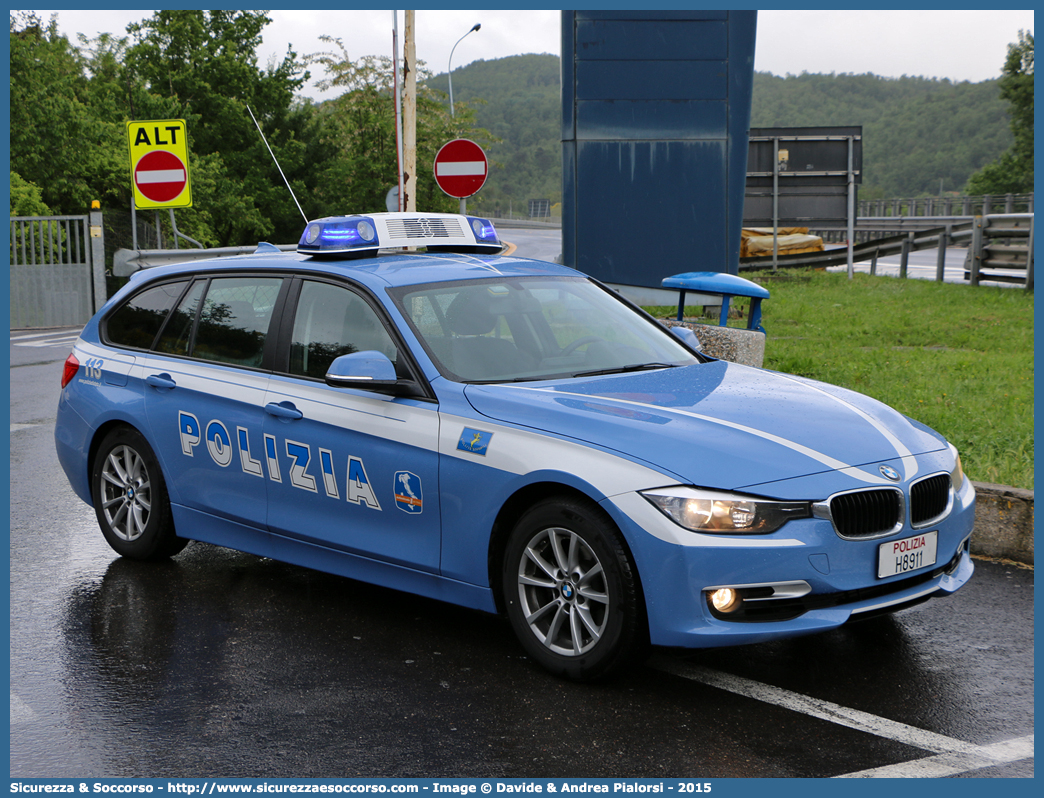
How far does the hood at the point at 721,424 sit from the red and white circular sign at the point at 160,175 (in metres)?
13.5

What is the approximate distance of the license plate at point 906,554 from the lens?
13.2 feet

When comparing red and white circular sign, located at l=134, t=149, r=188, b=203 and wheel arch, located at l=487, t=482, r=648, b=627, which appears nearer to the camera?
wheel arch, located at l=487, t=482, r=648, b=627

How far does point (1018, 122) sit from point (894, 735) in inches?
2923

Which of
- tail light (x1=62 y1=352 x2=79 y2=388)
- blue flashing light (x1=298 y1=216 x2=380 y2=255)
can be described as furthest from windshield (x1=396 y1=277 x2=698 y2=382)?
tail light (x1=62 y1=352 x2=79 y2=388)

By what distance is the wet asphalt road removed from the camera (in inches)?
142

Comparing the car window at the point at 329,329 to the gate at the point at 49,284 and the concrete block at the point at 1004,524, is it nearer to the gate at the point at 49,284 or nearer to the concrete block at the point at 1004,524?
the concrete block at the point at 1004,524

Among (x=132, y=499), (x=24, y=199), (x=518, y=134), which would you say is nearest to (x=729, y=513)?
(x=132, y=499)

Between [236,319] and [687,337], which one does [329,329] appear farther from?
[687,337]

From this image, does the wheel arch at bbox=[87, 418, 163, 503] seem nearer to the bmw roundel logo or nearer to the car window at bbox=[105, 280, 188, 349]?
the car window at bbox=[105, 280, 188, 349]

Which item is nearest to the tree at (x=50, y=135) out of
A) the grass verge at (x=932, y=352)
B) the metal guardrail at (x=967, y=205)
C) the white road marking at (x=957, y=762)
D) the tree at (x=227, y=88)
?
the tree at (x=227, y=88)

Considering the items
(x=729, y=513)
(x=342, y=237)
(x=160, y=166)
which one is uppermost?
(x=160, y=166)

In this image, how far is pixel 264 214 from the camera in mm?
46062

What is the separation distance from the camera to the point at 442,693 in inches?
164

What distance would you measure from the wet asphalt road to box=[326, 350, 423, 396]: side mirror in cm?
105
